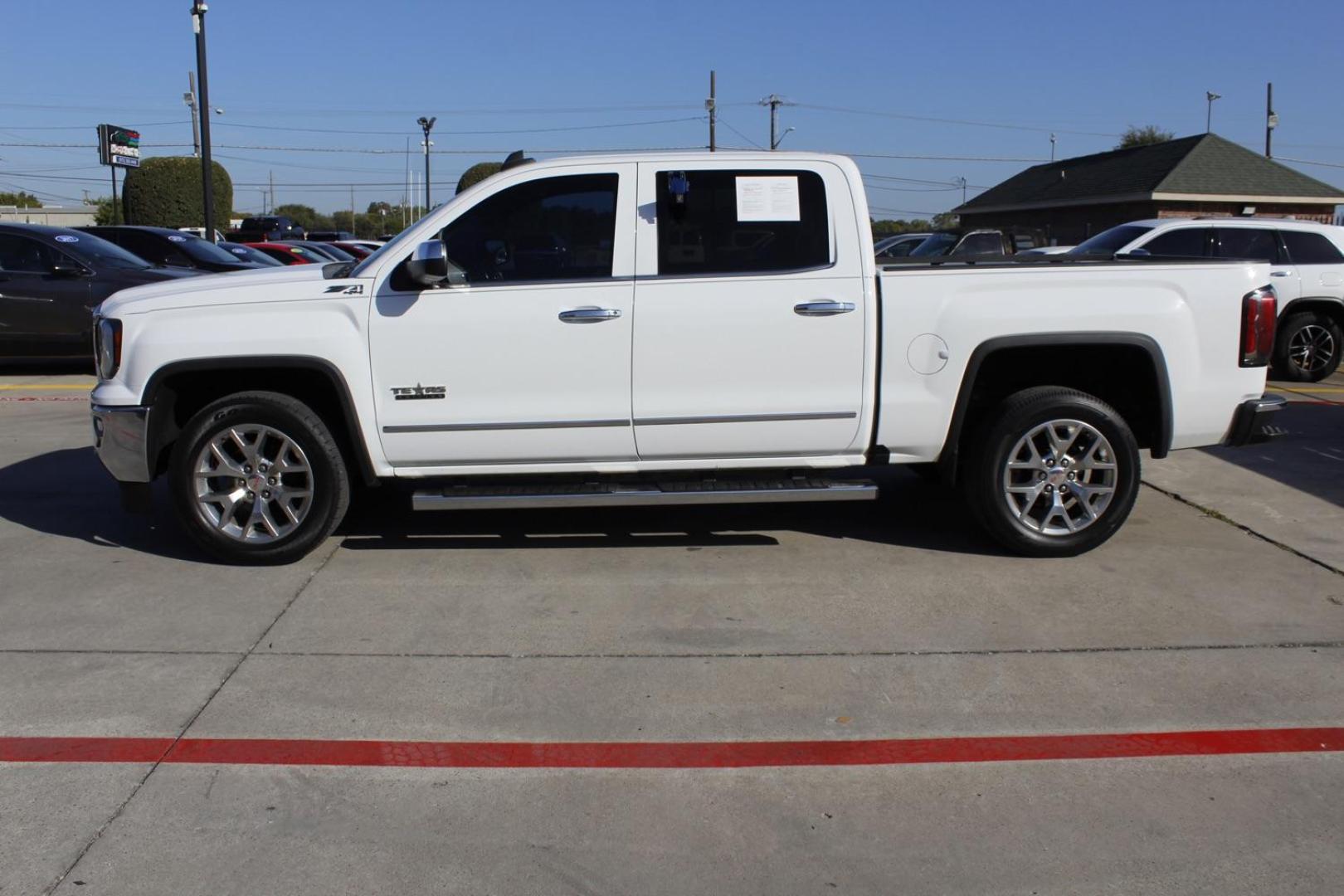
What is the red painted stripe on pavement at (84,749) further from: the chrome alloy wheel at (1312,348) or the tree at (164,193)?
the tree at (164,193)

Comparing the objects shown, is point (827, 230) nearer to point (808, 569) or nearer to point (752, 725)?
point (808, 569)

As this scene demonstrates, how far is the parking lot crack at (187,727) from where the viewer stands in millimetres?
3387

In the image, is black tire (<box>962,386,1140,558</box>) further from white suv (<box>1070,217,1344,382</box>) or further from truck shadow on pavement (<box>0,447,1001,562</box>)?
white suv (<box>1070,217,1344,382</box>)

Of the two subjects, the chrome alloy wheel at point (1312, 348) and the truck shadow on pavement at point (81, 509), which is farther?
the chrome alloy wheel at point (1312, 348)

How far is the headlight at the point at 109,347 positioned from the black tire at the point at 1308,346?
38.3 feet

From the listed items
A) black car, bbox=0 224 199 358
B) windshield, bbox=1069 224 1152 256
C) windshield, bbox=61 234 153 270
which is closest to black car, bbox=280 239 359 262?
windshield, bbox=61 234 153 270

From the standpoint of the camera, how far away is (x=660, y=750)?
13.4 feet

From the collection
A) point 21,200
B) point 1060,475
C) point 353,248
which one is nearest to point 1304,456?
point 1060,475

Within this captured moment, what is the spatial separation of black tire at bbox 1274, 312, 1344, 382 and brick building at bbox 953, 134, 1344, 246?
72.1ft

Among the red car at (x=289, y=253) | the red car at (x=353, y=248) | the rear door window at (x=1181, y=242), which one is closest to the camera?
the rear door window at (x=1181, y=242)

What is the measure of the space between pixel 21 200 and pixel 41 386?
88.1 meters

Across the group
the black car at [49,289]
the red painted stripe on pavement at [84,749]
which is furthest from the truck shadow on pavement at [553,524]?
the black car at [49,289]

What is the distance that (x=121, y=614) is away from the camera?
541cm

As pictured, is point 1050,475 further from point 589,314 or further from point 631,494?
point 589,314
